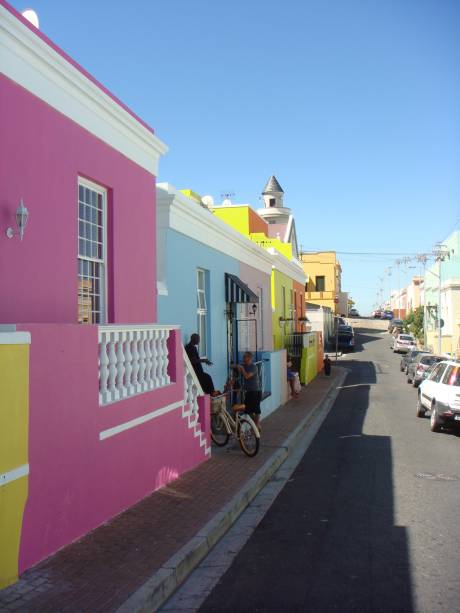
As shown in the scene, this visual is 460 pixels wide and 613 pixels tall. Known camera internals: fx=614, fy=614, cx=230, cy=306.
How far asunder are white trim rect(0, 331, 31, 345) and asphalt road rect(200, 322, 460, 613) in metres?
2.59

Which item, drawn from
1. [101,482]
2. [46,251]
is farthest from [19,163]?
[101,482]

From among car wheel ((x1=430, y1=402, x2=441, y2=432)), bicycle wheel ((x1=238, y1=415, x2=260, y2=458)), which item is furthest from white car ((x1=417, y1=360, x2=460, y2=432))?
bicycle wheel ((x1=238, y1=415, x2=260, y2=458))

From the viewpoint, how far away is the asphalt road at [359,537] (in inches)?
199

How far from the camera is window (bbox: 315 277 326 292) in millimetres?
70875

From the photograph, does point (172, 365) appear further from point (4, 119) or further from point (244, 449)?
point (4, 119)

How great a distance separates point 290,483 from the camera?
30.8ft

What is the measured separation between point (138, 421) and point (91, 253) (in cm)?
239

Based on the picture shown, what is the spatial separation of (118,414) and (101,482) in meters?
0.77

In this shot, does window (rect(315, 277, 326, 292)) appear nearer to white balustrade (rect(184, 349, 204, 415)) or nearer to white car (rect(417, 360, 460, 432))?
white car (rect(417, 360, 460, 432))

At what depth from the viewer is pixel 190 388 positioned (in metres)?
9.70

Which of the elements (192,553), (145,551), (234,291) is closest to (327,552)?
(192,553)

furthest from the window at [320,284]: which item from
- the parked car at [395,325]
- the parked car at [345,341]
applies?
the parked car at [345,341]

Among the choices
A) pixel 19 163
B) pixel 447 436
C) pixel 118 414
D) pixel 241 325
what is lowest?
pixel 447 436

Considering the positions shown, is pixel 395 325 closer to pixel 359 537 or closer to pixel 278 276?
pixel 278 276
